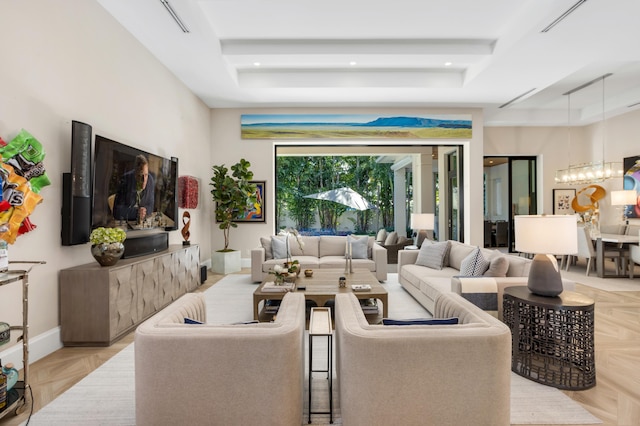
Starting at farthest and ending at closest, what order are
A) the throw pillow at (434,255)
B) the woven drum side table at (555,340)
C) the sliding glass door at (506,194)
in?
the sliding glass door at (506,194)
the throw pillow at (434,255)
the woven drum side table at (555,340)

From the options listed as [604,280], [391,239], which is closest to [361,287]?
[391,239]

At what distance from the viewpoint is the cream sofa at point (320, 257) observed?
18.6ft

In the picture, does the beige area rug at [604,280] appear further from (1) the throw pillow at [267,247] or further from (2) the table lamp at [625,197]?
(1) the throw pillow at [267,247]

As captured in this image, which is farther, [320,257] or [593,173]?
[593,173]

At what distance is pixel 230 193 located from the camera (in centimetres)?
682

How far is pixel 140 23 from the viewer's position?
416 cm

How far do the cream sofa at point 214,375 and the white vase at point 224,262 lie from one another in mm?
5053

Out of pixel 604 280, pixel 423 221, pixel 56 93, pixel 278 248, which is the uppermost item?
pixel 56 93

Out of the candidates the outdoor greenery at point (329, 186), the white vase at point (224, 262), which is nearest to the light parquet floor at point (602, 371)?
the white vase at point (224, 262)

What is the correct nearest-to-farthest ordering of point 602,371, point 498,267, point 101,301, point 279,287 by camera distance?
point 602,371
point 101,301
point 498,267
point 279,287

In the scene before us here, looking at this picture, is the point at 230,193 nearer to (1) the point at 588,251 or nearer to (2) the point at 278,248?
(2) the point at 278,248

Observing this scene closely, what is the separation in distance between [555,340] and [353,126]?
5621 millimetres

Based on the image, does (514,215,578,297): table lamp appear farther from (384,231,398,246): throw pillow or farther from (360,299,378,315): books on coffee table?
(384,231,398,246): throw pillow

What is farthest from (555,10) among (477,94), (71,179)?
(71,179)
